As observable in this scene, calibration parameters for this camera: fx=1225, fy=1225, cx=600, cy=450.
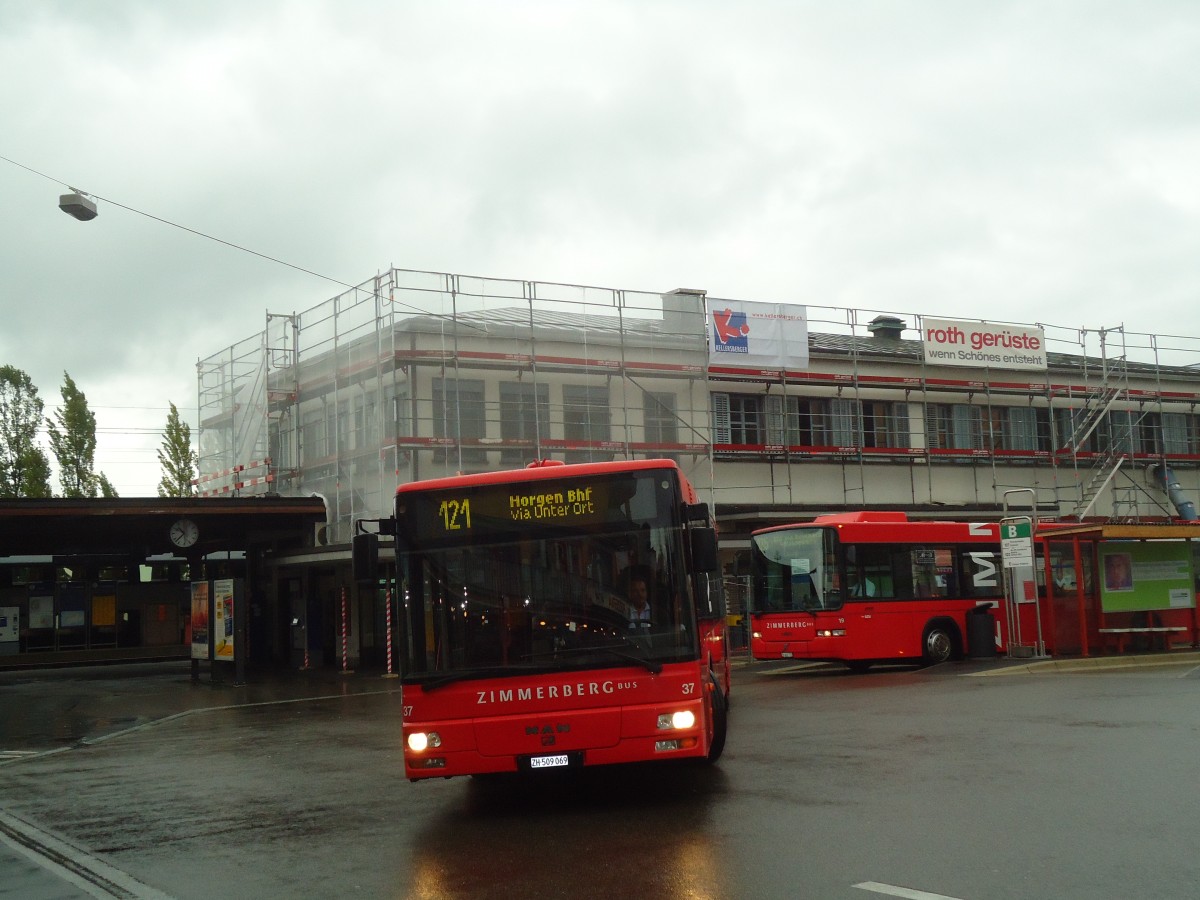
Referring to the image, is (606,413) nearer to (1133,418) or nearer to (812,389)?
(812,389)

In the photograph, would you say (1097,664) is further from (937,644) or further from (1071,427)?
(1071,427)

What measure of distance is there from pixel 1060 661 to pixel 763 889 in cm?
1745

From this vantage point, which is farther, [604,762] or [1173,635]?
[1173,635]

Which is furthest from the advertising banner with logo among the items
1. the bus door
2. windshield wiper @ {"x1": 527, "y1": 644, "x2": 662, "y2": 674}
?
windshield wiper @ {"x1": 527, "y1": 644, "x2": 662, "y2": 674}

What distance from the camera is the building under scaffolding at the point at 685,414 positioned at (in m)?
31.1

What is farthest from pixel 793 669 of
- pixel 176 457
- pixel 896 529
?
pixel 176 457

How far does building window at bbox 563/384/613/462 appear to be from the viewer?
32.5 m

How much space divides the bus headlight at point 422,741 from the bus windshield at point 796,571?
15.2 metres

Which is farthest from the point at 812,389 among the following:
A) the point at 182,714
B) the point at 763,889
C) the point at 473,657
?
the point at 763,889

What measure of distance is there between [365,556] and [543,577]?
1.77 metres

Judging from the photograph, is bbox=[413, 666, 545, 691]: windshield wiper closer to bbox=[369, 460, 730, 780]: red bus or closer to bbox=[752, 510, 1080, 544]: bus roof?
bbox=[369, 460, 730, 780]: red bus

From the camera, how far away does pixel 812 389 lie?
122 ft

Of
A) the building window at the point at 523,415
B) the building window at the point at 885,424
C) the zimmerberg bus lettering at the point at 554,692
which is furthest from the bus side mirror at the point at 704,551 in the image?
the building window at the point at 885,424

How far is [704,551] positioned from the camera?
1012 centimetres
